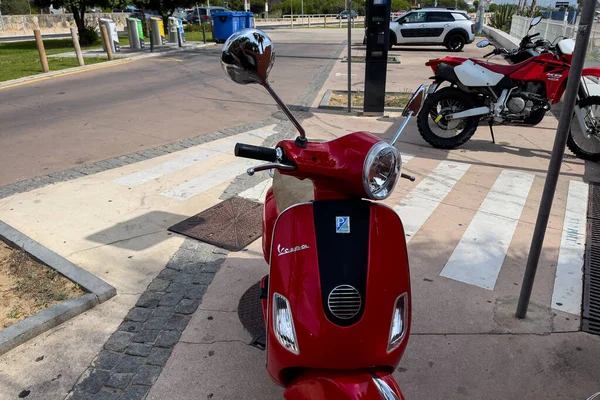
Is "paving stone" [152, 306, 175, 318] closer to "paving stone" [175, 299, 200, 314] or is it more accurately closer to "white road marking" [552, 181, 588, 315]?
"paving stone" [175, 299, 200, 314]

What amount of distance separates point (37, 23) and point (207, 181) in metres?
37.1

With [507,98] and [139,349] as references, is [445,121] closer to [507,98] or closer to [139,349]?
[507,98]

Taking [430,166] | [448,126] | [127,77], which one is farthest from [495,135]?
[127,77]

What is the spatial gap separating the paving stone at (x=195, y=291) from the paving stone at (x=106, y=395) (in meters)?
0.89

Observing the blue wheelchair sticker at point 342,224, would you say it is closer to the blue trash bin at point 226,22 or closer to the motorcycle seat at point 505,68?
the motorcycle seat at point 505,68

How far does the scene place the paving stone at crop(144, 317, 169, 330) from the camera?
2.90 metres

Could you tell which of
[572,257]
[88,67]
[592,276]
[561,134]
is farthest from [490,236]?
[88,67]

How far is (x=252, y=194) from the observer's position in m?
4.89

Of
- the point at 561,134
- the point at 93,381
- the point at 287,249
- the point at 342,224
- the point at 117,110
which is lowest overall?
the point at 93,381

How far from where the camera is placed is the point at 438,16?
784 inches

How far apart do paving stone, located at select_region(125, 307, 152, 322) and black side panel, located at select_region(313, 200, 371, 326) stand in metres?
1.67

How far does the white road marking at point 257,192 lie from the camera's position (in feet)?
15.7

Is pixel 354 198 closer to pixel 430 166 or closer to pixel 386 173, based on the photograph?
pixel 386 173

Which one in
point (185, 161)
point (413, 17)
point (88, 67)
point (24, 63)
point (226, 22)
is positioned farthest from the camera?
point (226, 22)
